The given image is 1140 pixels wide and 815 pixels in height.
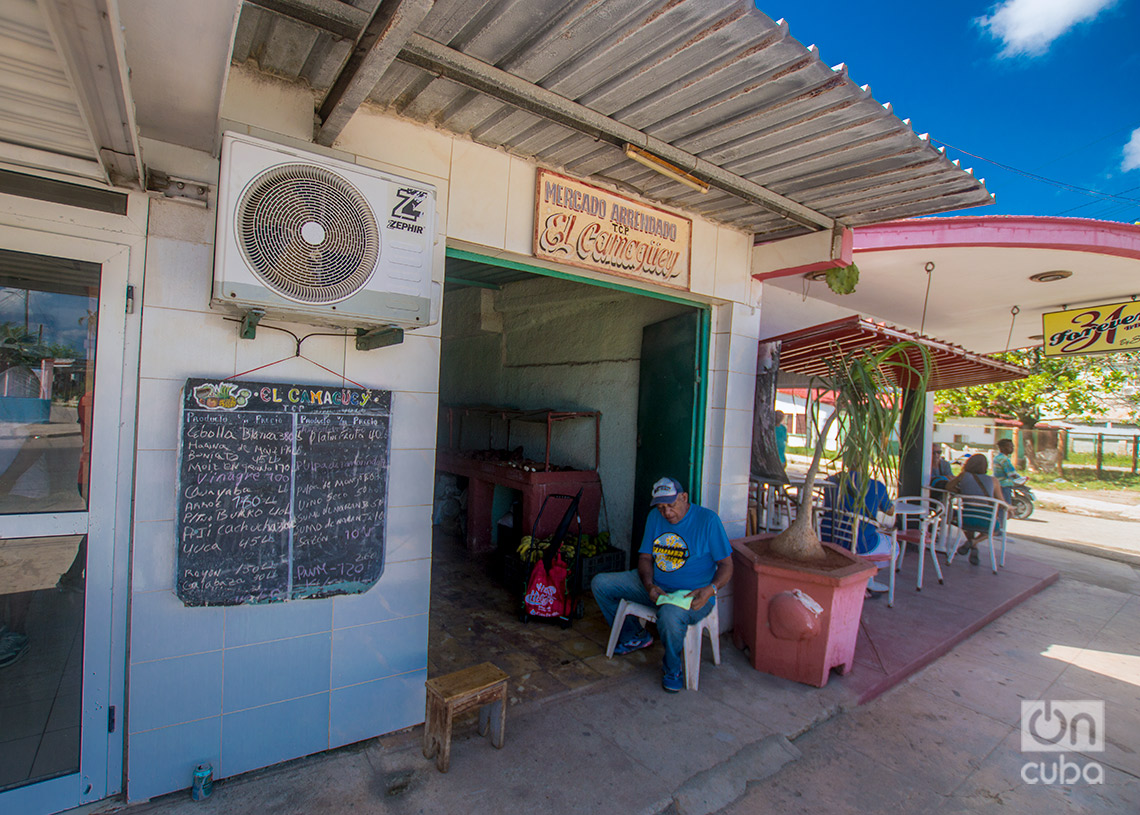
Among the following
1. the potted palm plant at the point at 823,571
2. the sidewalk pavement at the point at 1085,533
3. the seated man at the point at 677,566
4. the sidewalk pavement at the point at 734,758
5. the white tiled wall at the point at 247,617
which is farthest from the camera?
the sidewalk pavement at the point at 1085,533

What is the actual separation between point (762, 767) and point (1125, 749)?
2306mm

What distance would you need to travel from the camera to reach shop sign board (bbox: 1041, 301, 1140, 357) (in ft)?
21.0

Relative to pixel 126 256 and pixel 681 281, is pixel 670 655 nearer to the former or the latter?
pixel 681 281

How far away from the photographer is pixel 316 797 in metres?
2.55

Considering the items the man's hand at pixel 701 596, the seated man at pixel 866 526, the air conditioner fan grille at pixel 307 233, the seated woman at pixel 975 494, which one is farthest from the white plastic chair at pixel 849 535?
the air conditioner fan grille at pixel 307 233

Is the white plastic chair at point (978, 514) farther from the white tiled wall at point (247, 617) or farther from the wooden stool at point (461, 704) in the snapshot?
the white tiled wall at point (247, 617)

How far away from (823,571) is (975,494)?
4979mm

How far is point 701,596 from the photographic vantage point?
378cm

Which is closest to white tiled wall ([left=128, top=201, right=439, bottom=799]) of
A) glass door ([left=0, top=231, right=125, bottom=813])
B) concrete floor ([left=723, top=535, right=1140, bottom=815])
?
glass door ([left=0, top=231, right=125, bottom=813])

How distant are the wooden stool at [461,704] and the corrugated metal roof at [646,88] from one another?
2781mm

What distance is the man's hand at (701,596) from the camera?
12.3 feet

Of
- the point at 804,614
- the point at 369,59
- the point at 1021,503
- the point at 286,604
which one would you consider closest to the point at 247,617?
the point at 286,604

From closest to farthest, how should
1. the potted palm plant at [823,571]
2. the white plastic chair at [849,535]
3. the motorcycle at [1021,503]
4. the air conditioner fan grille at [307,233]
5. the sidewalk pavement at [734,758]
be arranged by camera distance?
the air conditioner fan grille at [307,233], the sidewalk pavement at [734,758], the potted palm plant at [823,571], the white plastic chair at [849,535], the motorcycle at [1021,503]

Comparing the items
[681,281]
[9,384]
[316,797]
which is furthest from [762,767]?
[9,384]
